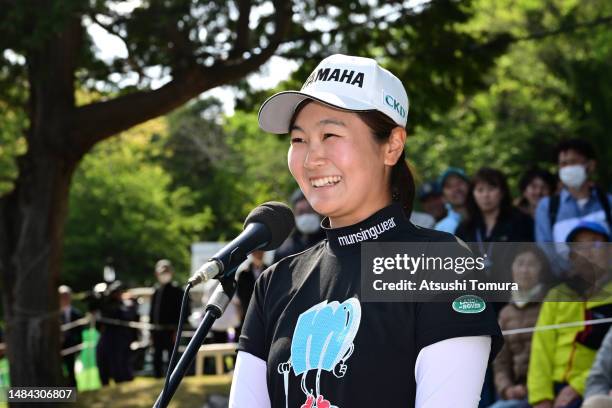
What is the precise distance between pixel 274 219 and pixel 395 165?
404 mm

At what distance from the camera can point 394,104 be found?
2586 millimetres

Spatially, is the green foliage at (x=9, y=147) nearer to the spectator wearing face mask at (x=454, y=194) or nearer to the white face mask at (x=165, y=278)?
the white face mask at (x=165, y=278)

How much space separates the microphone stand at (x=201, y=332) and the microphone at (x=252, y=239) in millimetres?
36

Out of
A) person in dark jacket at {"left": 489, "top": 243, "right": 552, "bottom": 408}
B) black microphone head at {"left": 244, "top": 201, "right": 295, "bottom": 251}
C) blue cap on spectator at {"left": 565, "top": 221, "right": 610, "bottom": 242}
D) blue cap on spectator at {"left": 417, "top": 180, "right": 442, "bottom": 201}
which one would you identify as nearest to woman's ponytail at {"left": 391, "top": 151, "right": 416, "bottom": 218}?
black microphone head at {"left": 244, "top": 201, "right": 295, "bottom": 251}

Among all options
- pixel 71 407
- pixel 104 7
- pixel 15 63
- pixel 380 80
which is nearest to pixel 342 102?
pixel 380 80

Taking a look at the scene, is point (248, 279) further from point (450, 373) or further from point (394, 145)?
point (450, 373)

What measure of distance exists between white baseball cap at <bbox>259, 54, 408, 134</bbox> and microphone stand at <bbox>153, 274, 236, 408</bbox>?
21.2 inches

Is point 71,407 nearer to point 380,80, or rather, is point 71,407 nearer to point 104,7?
point 104,7

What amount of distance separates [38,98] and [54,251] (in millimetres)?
1827

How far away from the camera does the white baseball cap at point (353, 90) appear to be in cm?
251

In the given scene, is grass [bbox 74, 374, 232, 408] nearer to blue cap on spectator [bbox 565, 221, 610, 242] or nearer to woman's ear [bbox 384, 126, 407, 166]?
blue cap on spectator [bbox 565, 221, 610, 242]

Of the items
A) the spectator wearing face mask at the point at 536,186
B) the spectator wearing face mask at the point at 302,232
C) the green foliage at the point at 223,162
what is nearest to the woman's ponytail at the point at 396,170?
the spectator wearing face mask at the point at 302,232

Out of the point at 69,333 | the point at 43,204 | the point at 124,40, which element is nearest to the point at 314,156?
the point at 124,40

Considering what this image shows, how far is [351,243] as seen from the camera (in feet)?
8.38
